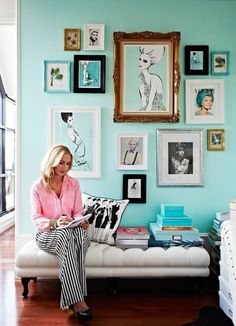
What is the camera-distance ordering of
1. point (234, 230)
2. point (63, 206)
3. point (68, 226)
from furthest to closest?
point (63, 206), point (68, 226), point (234, 230)

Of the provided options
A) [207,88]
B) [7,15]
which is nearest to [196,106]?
[207,88]

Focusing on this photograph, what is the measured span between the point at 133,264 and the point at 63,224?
64 centimetres

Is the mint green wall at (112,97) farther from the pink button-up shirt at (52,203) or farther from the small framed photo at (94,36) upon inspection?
the pink button-up shirt at (52,203)

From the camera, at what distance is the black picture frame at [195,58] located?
3.05m

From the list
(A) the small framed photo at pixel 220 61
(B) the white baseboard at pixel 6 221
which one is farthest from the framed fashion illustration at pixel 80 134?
(B) the white baseboard at pixel 6 221

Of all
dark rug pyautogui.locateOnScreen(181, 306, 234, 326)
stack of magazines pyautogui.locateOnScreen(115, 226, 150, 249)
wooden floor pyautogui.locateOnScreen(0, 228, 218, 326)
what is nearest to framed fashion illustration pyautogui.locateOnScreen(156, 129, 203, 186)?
stack of magazines pyautogui.locateOnScreen(115, 226, 150, 249)

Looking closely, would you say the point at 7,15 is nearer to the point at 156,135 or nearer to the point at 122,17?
the point at 122,17

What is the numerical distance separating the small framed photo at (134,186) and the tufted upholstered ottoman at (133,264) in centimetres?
60

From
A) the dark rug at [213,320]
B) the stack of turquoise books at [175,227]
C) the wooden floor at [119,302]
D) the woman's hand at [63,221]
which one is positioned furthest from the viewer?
the stack of turquoise books at [175,227]

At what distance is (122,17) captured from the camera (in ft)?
10.0

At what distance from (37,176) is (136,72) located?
134cm

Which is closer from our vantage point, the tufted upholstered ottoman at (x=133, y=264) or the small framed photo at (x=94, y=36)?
the tufted upholstered ottoman at (x=133, y=264)

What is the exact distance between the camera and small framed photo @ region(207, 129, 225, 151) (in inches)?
121

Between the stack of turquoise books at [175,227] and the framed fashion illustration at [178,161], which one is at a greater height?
the framed fashion illustration at [178,161]
